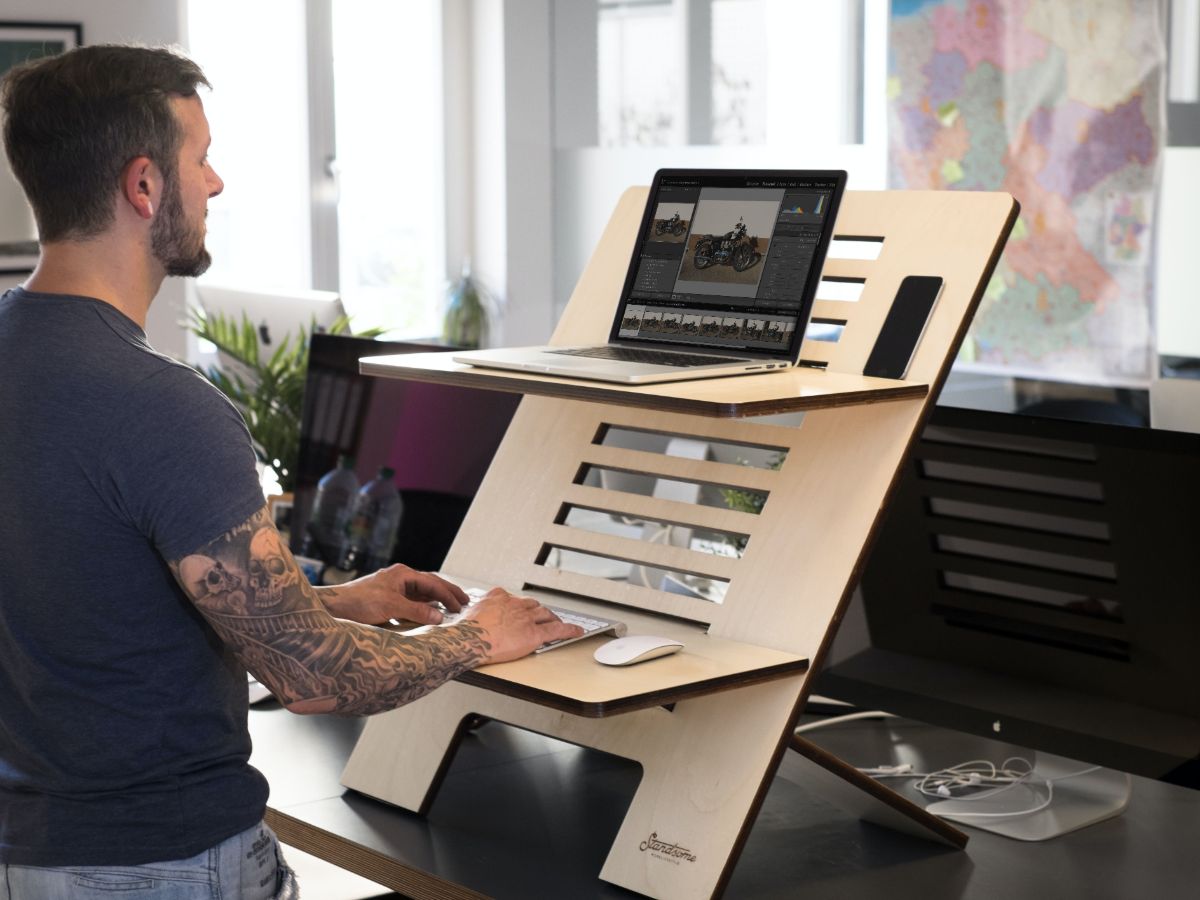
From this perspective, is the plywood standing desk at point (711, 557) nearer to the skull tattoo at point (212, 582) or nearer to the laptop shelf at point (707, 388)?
the laptop shelf at point (707, 388)

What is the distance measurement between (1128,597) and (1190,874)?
0.30 meters

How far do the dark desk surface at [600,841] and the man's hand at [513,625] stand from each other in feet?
0.77

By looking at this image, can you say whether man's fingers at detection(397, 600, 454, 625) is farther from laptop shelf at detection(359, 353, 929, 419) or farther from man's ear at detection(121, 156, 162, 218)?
man's ear at detection(121, 156, 162, 218)

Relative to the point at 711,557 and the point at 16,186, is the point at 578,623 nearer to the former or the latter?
the point at 711,557

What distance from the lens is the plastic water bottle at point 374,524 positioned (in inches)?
88.1

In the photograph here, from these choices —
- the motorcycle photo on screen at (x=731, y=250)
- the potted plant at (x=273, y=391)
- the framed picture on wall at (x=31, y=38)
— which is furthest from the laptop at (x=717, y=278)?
the framed picture on wall at (x=31, y=38)

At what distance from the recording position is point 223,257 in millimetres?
5578

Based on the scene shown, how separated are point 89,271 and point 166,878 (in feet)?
1.67

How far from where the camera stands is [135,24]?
5137mm

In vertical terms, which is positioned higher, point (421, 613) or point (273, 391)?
point (273, 391)

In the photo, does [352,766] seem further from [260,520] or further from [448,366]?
[260,520]

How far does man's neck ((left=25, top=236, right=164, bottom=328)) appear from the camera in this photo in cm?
122

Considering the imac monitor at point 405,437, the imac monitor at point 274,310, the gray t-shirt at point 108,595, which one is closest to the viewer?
the gray t-shirt at point 108,595

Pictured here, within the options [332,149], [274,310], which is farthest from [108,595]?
[332,149]
